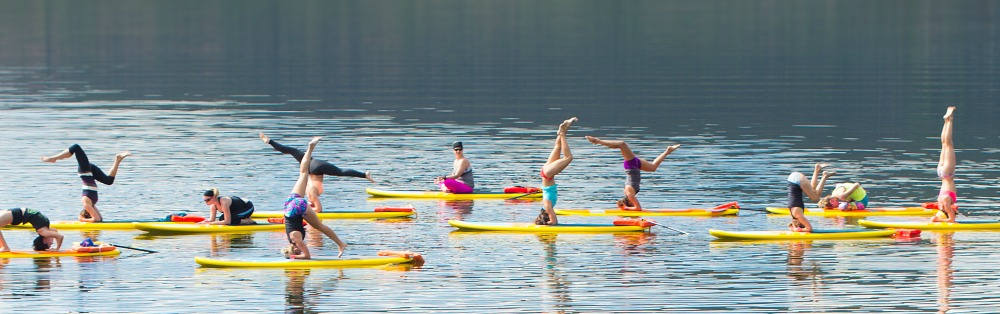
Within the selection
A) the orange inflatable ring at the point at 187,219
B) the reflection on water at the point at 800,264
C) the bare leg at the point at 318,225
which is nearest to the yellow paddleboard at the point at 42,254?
the orange inflatable ring at the point at 187,219

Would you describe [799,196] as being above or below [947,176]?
below

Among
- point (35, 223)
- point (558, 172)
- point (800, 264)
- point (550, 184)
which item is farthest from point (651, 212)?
point (35, 223)

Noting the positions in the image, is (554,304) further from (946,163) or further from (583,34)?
(583,34)

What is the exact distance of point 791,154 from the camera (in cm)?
5722

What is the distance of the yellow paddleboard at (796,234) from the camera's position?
124ft

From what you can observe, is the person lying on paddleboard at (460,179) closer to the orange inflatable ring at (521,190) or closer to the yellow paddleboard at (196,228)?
the orange inflatable ring at (521,190)

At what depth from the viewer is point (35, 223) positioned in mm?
35719

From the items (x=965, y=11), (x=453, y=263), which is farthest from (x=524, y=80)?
(x=965, y=11)

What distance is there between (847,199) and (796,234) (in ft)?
16.3

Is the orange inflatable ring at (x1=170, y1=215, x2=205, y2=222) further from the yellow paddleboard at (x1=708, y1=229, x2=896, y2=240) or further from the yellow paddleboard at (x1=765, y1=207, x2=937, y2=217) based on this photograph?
the yellow paddleboard at (x1=765, y1=207, x2=937, y2=217)

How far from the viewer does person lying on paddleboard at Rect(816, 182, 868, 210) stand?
4222cm

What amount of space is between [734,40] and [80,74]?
163ft

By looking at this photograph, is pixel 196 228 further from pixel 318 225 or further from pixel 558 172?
pixel 558 172

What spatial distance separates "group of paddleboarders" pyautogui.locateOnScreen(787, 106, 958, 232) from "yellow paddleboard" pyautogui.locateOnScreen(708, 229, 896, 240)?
0.87 ft
